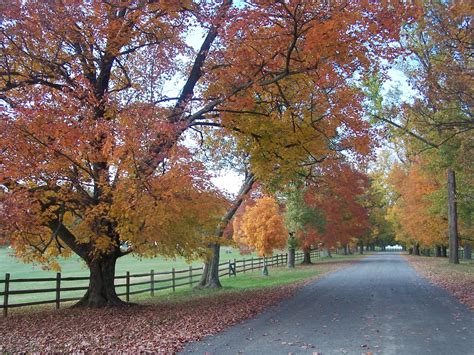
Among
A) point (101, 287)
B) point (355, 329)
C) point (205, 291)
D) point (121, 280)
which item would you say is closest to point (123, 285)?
point (101, 287)

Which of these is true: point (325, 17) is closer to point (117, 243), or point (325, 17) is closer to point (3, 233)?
point (117, 243)

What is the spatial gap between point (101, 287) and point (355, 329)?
315 inches

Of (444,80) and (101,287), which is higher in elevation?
(444,80)

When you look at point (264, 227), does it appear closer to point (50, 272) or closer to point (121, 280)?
point (121, 280)

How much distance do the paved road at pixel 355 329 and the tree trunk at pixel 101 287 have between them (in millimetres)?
4983

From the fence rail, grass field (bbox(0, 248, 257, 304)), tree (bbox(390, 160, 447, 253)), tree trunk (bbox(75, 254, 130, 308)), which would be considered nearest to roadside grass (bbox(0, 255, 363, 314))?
grass field (bbox(0, 248, 257, 304))

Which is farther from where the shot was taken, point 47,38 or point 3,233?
point 47,38

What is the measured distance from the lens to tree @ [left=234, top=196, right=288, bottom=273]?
32.8m

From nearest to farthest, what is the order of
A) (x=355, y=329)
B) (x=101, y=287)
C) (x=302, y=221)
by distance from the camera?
1. (x=355, y=329)
2. (x=101, y=287)
3. (x=302, y=221)

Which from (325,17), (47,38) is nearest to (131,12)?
(47,38)

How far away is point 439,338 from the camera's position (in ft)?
26.7

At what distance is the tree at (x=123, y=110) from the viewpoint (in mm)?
10578

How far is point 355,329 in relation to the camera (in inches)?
357

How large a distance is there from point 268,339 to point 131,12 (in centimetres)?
909
